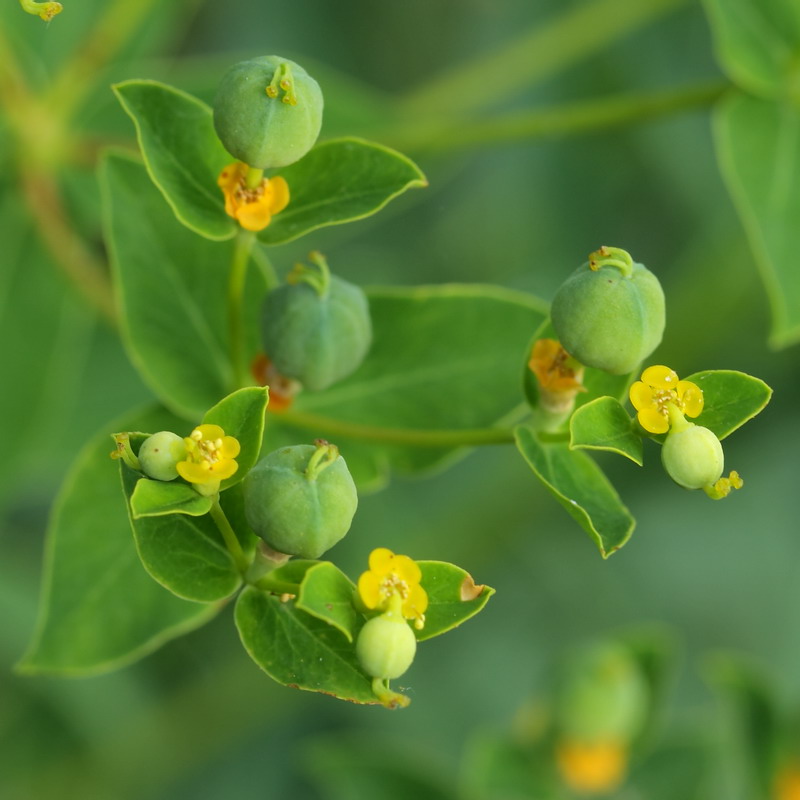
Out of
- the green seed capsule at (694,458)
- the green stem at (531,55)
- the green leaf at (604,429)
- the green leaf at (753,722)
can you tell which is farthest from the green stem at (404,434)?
the green stem at (531,55)

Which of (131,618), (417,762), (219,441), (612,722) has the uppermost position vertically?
(219,441)

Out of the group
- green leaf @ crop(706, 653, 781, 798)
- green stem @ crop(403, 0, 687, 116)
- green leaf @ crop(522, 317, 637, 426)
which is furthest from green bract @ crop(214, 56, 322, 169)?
green stem @ crop(403, 0, 687, 116)

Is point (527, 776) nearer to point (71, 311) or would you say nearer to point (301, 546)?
point (71, 311)

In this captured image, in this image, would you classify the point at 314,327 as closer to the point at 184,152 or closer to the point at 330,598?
the point at 184,152

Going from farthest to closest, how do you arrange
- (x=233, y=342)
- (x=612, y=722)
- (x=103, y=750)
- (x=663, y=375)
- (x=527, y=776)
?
(x=103, y=750)
(x=527, y=776)
(x=612, y=722)
(x=233, y=342)
(x=663, y=375)

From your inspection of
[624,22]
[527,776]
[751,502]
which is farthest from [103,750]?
[624,22]

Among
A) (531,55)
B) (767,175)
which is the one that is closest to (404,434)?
(767,175)
